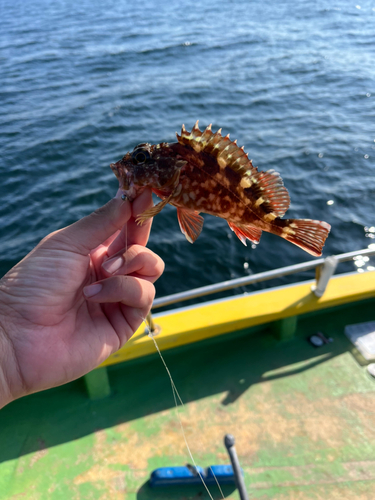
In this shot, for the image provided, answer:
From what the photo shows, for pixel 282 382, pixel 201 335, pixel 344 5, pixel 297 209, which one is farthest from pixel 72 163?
pixel 344 5

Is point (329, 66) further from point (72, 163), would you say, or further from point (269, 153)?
point (72, 163)

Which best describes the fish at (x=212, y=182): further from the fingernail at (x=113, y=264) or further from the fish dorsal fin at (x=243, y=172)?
the fingernail at (x=113, y=264)

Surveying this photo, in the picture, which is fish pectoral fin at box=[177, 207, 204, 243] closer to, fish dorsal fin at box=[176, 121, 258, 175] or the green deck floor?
fish dorsal fin at box=[176, 121, 258, 175]

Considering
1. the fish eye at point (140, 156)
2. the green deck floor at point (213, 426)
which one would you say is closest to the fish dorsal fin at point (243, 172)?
the fish eye at point (140, 156)

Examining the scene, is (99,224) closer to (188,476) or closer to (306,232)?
(306,232)

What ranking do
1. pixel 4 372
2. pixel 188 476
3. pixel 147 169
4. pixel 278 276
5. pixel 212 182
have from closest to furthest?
pixel 4 372, pixel 147 169, pixel 212 182, pixel 188 476, pixel 278 276

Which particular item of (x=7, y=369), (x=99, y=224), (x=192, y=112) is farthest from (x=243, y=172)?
(x=192, y=112)
